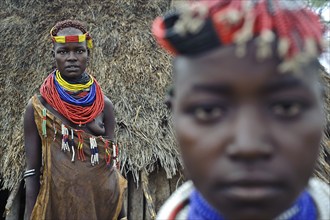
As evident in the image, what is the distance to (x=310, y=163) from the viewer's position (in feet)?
3.88

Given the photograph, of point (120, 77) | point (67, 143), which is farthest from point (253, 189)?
point (120, 77)

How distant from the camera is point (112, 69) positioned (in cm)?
735

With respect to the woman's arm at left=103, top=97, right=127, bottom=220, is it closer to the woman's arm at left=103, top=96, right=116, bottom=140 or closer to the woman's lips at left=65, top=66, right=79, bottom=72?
the woman's arm at left=103, top=96, right=116, bottom=140

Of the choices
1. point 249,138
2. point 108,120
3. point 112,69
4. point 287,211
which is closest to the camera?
point 249,138

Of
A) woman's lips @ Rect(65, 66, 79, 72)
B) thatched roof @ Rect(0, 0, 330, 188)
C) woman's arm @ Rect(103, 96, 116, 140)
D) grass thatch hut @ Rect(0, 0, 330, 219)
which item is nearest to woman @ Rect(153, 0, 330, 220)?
woman's lips @ Rect(65, 66, 79, 72)

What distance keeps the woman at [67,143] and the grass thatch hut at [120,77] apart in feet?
6.17

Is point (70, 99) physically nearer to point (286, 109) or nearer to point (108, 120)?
point (108, 120)

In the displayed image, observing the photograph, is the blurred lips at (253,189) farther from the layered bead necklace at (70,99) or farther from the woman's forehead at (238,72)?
the layered bead necklace at (70,99)

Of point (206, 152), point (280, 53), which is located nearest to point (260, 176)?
point (206, 152)

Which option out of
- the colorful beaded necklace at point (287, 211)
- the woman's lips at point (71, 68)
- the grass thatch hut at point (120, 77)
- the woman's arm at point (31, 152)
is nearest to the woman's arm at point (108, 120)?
the woman's lips at point (71, 68)

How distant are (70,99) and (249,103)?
314 centimetres

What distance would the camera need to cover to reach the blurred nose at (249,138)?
1.10m

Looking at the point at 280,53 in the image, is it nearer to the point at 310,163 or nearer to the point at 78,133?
the point at 310,163

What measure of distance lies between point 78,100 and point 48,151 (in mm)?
408
